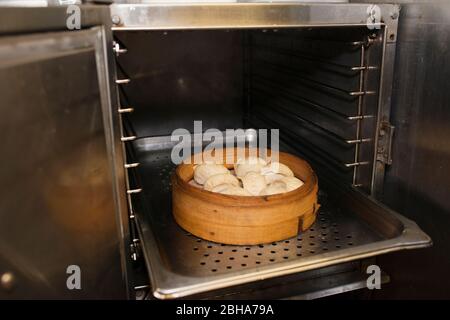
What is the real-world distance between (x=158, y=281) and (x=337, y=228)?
51 centimetres

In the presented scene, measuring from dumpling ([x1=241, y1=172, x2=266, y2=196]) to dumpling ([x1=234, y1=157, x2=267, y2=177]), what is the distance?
0.08m

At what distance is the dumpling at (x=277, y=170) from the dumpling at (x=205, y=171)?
111mm

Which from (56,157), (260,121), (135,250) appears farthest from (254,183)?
(260,121)

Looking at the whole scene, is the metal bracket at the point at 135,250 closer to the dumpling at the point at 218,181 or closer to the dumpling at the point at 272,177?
the dumpling at the point at 218,181

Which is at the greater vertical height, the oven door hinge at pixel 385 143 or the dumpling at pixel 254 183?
the oven door hinge at pixel 385 143

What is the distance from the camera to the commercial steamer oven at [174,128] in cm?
54

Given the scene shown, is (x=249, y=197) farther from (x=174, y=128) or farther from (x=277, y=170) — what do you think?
(x=174, y=128)

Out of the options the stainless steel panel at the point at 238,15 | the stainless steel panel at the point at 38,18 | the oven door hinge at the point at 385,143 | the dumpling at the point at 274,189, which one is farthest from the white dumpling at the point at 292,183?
the stainless steel panel at the point at 38,18

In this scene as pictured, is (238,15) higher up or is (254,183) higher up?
Answer: (238,15)

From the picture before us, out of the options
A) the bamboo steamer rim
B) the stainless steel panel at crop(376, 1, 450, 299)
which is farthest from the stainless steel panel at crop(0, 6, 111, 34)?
the stainless steel panel at crop(376, 1, 450, 299)

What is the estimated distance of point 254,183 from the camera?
1.02m

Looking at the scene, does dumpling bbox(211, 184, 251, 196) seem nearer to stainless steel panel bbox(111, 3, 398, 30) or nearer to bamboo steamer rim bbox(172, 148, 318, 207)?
bamboo steamer rim bbox(172, 148, 318, 207)

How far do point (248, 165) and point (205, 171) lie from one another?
0.43ft
